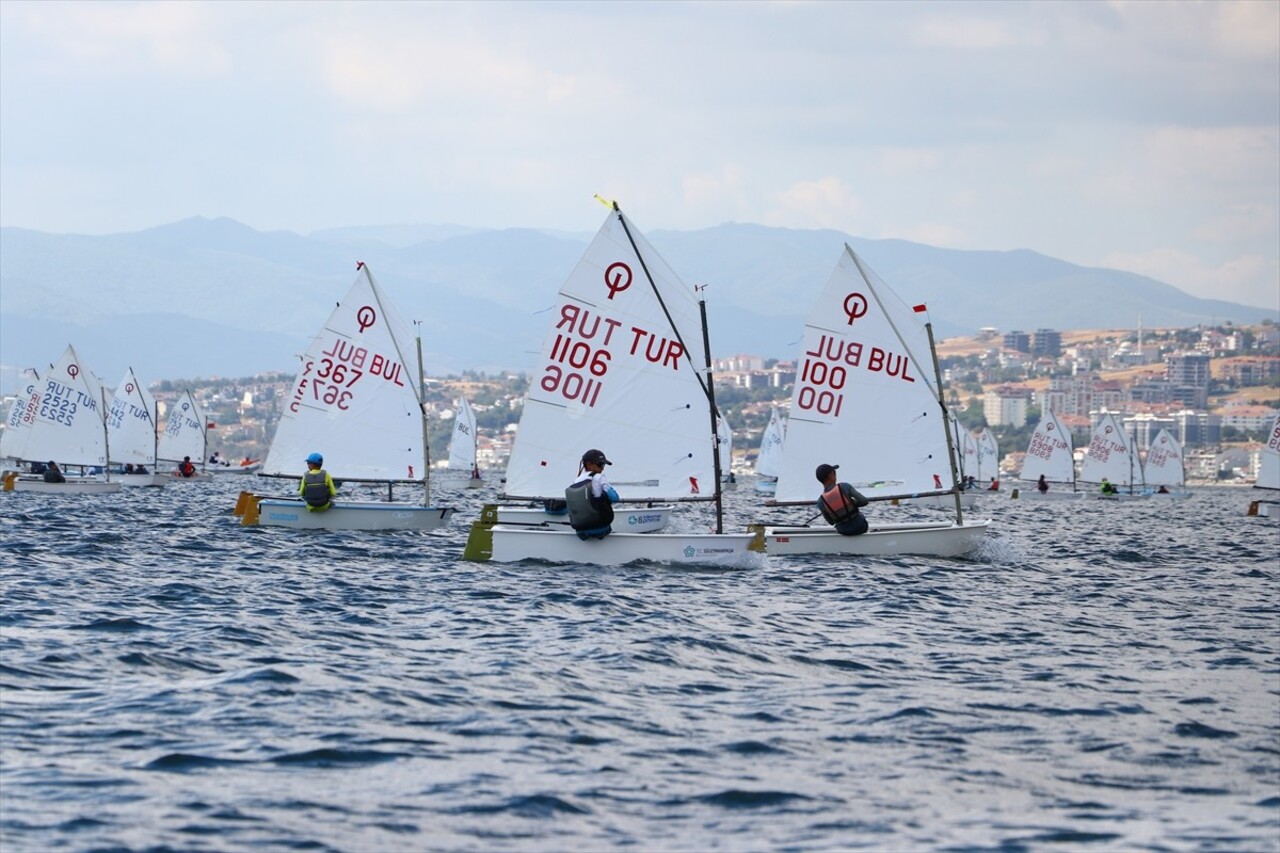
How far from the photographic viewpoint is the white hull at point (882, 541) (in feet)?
99.0

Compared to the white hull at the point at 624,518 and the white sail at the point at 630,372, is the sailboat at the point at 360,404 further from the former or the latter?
the white sail at the point at 630,372

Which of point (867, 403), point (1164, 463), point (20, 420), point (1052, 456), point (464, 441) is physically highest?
point (464, 441)

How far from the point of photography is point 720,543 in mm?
27656

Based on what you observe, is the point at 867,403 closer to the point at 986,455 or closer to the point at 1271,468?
the point at 1271,468

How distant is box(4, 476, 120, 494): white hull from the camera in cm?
6100

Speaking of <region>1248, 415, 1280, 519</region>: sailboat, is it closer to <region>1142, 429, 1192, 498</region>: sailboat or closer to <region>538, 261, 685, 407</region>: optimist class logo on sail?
<region>1142, 429, 1192, 498</region>: sailboat

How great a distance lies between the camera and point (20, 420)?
67688mm

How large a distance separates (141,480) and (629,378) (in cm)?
5276

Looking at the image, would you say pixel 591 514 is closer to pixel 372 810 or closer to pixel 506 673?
pixel 506 673

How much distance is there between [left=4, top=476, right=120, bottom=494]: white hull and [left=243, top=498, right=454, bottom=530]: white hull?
26.1 meters

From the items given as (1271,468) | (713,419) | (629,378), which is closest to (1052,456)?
(1271,468)

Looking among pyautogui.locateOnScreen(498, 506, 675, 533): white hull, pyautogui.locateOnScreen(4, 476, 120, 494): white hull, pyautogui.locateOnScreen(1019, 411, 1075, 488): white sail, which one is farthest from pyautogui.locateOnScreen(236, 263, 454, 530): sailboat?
pyautogui.locateOnScreen(1019, 411, 1075, 488): white sail

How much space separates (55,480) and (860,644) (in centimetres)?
4762

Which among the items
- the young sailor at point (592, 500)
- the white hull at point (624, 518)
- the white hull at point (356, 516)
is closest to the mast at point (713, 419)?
A: the young sailor at point (592, 500)
